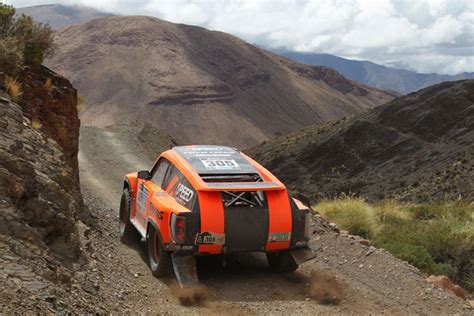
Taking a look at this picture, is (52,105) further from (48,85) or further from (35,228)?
(35,228)

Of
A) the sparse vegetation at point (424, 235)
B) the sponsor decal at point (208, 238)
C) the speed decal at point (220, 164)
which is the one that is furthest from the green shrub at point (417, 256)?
the sponsor decal at point (208, 238)

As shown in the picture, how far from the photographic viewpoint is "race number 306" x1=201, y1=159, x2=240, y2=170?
7953 mm

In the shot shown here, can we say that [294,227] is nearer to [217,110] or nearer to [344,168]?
[344,168]

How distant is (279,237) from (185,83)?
125m

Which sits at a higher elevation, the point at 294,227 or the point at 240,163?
the point at 240,163

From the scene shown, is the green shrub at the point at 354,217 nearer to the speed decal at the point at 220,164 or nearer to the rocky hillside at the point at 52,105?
the speed decal at the point at 220,164

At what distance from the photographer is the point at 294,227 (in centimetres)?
745

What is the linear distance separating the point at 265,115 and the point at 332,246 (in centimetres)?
12708

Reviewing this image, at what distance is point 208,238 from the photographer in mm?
7039

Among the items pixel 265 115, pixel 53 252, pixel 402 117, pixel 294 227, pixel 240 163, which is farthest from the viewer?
pixel 265 115

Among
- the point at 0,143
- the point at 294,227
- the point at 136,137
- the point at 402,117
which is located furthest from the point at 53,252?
the point at 402,117

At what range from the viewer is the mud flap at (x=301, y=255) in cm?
762

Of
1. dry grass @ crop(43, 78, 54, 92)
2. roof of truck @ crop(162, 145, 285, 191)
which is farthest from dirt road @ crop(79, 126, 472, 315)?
dry grass @ crop(43, 78, 54, 92)

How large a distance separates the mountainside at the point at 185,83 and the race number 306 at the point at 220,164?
327 ft
